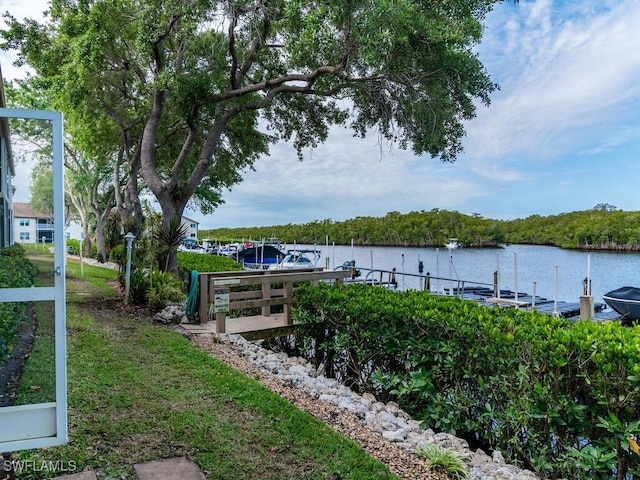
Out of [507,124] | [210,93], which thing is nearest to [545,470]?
[210,93]

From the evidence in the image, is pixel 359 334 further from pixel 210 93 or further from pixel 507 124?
pixel 507 124

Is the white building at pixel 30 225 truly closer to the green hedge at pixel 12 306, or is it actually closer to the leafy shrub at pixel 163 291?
the green hedge at pixel 12 306

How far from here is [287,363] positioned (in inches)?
256

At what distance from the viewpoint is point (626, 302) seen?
1145cm

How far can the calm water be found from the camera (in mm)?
23016

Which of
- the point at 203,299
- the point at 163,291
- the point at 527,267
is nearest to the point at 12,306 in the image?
the point at 203,299

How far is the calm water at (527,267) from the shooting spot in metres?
23.0

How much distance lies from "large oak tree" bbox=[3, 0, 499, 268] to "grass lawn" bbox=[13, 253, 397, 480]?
17.9 ft

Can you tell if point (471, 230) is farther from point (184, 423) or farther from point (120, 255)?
point (184, 423)

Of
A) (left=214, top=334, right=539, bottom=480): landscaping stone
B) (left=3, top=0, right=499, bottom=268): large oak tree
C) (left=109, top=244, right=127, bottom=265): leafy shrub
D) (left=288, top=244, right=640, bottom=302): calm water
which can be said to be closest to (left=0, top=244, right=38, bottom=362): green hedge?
(left=214, top=334, right=539, bottom=480): landscaping stone

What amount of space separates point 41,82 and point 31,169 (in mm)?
10324

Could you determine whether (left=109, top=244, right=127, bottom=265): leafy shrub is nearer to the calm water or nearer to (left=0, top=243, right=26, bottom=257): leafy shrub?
(left=0, top=243, right=26, bottom=257): leafy shrub

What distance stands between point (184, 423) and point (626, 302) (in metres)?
12.3

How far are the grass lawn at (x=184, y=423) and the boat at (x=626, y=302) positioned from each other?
11250mm
